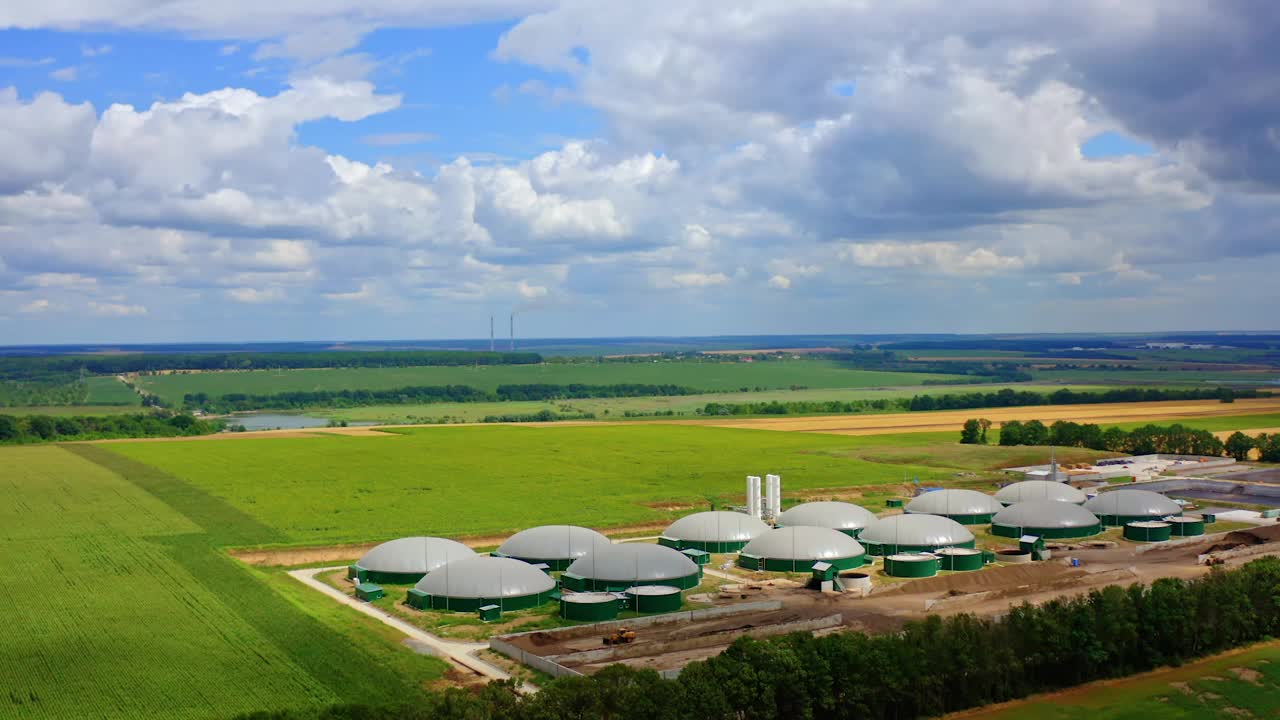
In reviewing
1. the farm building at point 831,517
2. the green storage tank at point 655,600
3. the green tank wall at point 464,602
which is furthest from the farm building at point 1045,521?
the green tank wall at point 464,602

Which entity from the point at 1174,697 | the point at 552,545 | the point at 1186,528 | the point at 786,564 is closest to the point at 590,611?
the point at 552,545

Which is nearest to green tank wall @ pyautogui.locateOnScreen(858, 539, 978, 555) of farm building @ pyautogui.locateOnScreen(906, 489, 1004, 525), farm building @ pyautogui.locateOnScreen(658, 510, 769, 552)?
farm building @ pyautogui.locateOnScreen(658, 510, 769, 552)

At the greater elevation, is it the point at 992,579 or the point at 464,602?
the point at 464,602

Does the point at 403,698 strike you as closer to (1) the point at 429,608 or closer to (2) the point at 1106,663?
(1) the point at 429,608

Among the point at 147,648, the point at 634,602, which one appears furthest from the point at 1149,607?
the point at 147,648

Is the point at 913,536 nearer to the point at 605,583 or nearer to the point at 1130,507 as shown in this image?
the point at 1130,507

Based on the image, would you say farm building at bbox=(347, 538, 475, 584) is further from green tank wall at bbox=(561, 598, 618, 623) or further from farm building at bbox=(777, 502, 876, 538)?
farm building at bbox=(777, 502, 876, 538)
